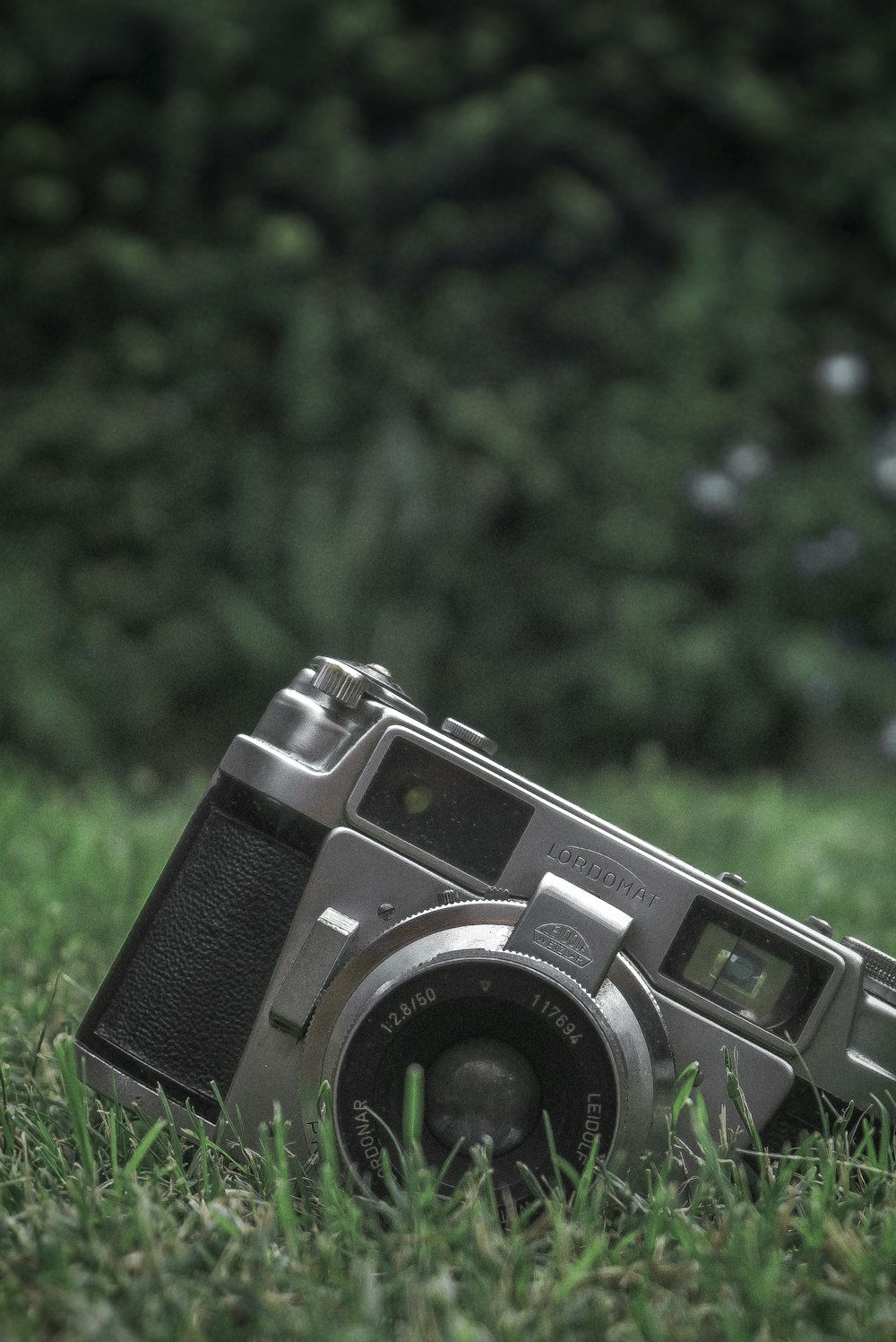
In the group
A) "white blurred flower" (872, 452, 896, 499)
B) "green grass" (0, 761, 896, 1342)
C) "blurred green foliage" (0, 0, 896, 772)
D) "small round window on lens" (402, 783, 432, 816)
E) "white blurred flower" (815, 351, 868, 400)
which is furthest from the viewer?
"white blurred flower" (815, 351, 868, 400)

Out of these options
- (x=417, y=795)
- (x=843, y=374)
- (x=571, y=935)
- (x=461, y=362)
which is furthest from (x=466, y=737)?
(x=843, y=374)

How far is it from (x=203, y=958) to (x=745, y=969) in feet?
1.48

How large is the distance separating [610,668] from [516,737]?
1.37 feet

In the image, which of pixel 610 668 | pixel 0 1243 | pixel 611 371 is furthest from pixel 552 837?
pixel 611 371

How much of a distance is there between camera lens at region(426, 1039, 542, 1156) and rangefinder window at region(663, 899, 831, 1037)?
151 millimetres

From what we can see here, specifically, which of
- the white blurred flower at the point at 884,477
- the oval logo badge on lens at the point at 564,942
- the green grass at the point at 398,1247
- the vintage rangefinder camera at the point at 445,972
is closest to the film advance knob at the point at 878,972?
the vintage rangefinder camera at the point at 445,972

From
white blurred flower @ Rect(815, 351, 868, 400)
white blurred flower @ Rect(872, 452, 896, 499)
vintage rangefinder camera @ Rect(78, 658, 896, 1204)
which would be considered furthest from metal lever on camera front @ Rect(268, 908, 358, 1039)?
white blurred flower @ Rect(815, 351, 868, 400)

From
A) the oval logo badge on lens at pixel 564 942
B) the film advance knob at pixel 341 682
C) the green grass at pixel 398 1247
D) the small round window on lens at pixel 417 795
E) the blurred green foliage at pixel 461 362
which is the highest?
the blurred green foliage at pixel 461 362

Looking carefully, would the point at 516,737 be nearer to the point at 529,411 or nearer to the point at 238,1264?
the point at 529,411

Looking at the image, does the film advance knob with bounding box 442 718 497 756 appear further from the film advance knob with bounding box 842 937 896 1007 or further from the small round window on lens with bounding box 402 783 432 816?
the film advance knob with bounding box 842 937 896 1007

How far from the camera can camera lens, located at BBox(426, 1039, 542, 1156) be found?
0.96m

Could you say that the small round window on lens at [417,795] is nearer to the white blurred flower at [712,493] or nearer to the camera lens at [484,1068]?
the camera lens at [484,1068]

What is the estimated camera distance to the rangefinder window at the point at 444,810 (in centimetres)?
103

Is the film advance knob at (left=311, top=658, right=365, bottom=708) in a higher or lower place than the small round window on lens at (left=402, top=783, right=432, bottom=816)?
higher
